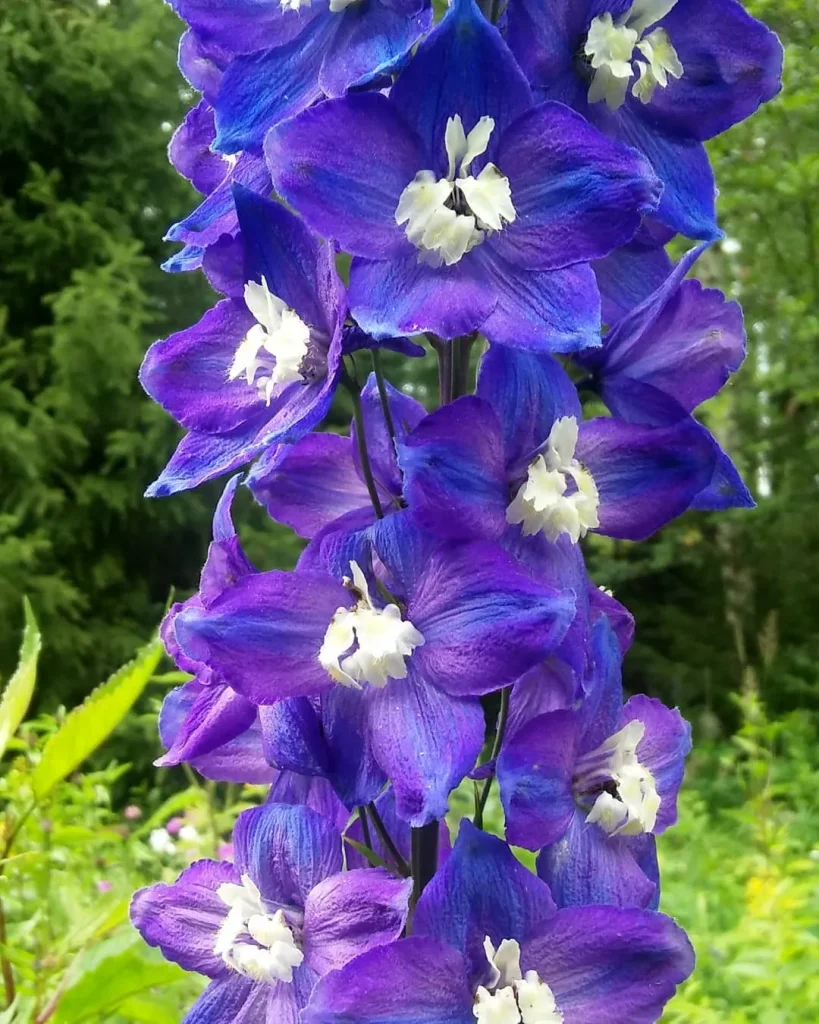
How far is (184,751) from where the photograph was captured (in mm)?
771

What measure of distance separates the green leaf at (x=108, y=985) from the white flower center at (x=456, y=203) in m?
0.68

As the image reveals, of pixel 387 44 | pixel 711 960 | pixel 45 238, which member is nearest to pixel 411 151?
pixel 387 44

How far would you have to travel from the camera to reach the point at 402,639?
2.15ft

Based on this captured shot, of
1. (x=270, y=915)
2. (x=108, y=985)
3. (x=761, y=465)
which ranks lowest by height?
(x=761, y=465)

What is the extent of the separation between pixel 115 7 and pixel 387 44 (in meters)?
6.64

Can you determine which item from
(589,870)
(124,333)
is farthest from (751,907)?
(124,333)

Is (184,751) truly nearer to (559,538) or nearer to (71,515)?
(559,538)

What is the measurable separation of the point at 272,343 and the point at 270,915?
41cm

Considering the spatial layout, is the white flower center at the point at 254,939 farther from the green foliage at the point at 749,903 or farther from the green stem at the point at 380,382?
the green foliage at the point at 749,903

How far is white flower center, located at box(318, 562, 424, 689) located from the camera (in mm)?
644

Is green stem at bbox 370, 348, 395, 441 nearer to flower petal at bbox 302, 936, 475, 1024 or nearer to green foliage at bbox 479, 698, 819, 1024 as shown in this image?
flower petal at bbox 302, 936, 475, 1024

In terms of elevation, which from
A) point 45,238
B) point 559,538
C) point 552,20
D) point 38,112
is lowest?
point 45,238

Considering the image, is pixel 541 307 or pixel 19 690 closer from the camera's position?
pixel 541 307

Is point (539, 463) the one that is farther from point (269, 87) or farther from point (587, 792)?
point (269, 87)
